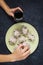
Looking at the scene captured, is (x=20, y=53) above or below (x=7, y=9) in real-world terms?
below

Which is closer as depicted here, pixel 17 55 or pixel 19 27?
pixel 17 55

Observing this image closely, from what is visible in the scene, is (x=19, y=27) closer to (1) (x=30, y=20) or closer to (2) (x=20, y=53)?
(1) (x=30, y=20)

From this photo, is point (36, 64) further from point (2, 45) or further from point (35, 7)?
point (35, 7)

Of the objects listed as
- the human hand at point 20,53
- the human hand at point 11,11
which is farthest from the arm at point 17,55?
the human hand at point 11,11

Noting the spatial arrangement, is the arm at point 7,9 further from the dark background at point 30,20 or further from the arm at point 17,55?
the arm at point 17,55

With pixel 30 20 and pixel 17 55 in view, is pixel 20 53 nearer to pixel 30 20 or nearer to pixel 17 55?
pixel 17 55

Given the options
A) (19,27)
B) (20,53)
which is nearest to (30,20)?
(19,27)

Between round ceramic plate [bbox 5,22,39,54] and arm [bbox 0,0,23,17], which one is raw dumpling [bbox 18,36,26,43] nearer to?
round ceramic plate [bbox 5,22,39,54]

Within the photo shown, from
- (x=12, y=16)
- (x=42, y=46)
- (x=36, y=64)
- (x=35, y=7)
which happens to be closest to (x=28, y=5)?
(x=35, y=7)
